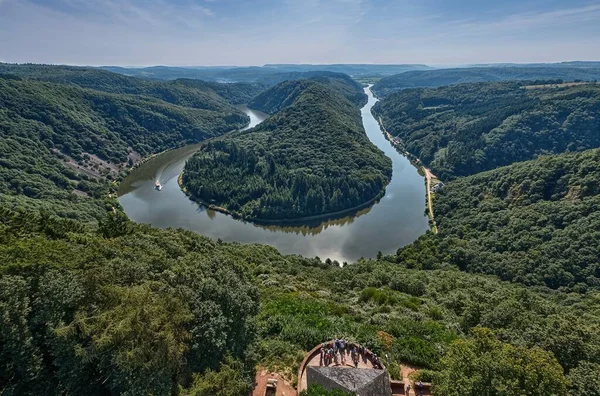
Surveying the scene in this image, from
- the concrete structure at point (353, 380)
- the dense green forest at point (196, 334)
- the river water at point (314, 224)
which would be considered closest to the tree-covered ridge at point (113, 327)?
the dense green forest at point (196, 334)

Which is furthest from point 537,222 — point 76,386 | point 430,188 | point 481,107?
point 481,107

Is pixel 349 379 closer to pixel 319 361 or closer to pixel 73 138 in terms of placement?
pixel 319 361

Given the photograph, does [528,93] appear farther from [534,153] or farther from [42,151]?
[42,151]

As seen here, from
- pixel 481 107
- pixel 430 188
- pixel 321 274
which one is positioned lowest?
pixel 430 188

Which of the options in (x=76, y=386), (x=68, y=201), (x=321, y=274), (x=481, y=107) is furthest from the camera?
(x=481, y=107)

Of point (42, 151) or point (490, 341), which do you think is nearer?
point (490, 341)

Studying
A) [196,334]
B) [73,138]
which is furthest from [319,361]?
[73,138]

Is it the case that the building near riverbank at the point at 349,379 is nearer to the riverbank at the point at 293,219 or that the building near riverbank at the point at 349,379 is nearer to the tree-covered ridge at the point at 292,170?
the riverbank at the point at 293,219
